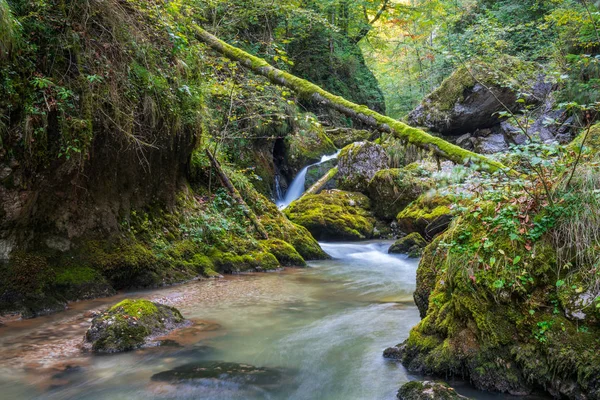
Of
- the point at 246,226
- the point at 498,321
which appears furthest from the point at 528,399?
the point at 246,226

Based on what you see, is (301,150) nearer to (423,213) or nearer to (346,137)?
(346,137)

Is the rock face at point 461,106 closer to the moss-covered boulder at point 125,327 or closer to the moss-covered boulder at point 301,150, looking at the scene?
the moss-covered boulder at point 301,150

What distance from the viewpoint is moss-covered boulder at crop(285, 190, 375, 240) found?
13.5 metres

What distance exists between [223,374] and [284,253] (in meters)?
5.69

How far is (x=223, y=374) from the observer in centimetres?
382

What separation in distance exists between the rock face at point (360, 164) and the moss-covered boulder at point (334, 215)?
2.77ft

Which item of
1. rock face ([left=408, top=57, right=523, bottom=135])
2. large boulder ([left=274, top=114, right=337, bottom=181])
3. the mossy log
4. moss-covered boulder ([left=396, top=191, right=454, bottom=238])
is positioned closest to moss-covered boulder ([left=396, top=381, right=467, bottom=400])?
the mossy log

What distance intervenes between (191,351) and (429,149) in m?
4.03

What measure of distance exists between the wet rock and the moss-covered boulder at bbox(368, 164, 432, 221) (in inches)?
415

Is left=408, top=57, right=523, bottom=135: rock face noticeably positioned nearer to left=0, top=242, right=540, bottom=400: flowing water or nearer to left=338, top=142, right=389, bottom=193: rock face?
left=338, top=142, right=389, bottom=193: rock face

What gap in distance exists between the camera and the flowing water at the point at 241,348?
353cm

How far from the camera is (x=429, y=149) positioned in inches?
238

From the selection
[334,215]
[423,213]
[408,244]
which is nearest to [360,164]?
[334,215]

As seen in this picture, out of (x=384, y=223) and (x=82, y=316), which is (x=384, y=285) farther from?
(x=384, y=223)
